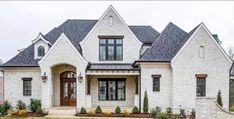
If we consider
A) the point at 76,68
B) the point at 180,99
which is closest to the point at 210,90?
the point at 180,99

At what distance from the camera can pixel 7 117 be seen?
22.3m

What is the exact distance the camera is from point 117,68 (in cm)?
2612

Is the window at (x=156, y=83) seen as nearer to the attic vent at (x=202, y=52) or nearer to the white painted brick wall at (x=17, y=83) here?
the attic vent at (x=202, y=52)

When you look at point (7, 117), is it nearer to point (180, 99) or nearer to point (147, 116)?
point (147, 116)

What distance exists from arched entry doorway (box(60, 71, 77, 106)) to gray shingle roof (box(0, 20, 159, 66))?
2532mm

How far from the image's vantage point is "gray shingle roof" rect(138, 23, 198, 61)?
991 inches

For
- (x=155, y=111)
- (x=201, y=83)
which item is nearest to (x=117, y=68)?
(x=155, y=111)

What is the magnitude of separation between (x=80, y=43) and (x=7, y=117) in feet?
29.7

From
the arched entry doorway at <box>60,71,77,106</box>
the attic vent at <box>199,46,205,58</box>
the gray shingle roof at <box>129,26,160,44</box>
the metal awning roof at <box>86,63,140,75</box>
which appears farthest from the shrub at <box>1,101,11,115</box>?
the attic vent at <box>199,46,205,58</box>

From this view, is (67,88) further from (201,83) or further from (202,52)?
(202,52)

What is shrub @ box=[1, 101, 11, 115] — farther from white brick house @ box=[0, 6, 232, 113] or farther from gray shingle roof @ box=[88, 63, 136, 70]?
gray shingle roof @ box=[88, 63, 136, 70]

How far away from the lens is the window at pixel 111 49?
27.6 meters

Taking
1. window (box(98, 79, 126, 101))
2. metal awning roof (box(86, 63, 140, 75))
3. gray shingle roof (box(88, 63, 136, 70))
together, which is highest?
gray shingle roof (box(88, 63, 136, 70))

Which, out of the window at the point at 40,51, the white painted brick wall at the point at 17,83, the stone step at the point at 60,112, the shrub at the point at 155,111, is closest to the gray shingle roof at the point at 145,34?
the shrub at the point at 155,111
